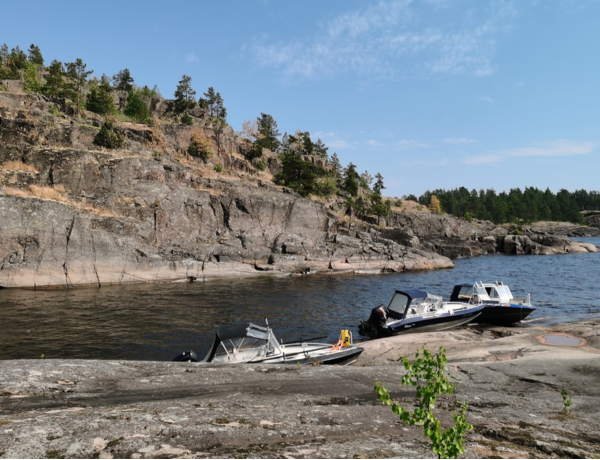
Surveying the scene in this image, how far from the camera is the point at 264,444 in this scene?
18.5 feet

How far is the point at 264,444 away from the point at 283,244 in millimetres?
46076

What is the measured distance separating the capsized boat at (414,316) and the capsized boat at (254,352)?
6.67 meters

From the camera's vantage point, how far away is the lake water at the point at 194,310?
20.0m

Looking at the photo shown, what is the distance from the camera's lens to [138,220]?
4291cm

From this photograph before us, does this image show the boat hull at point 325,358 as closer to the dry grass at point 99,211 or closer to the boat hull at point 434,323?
the boat hull at point 434,323

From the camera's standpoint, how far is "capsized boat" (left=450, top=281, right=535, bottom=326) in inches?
1037

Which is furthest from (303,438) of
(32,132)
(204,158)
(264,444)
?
(204,158)

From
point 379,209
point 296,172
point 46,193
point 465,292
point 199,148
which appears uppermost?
point 199,148

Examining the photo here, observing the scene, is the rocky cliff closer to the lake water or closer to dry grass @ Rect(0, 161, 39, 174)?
dry grass @ Rect(0, 161, 39, 174)

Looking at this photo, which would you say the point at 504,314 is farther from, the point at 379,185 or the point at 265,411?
the point at 379,185

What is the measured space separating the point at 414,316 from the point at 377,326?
2.65 meters

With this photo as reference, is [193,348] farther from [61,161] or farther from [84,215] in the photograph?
[61,161]

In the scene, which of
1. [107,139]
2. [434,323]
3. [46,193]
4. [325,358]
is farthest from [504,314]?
[107,139]

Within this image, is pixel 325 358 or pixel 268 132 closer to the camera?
pixel 325 358
